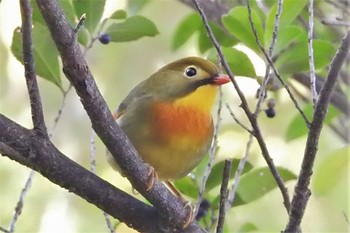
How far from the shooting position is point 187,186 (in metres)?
2.35

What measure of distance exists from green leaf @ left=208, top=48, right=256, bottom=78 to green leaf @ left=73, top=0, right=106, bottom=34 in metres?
0.35

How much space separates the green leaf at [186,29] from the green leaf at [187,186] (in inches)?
20.8

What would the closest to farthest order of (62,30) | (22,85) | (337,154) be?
(62,30), (337,154), (22,85)

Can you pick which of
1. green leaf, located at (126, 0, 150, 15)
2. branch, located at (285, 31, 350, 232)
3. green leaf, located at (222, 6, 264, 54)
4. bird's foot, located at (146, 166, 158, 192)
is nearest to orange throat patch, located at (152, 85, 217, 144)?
green leaf, located at (222, 6, 264, 54)

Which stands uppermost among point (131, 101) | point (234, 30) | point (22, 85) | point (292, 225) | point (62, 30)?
point (22, 85)

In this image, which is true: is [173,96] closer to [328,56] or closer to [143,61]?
[328,56]

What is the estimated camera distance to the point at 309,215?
3947 mm

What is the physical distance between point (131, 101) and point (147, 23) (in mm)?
277

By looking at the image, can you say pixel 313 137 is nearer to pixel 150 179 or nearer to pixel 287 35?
pixel 150 179

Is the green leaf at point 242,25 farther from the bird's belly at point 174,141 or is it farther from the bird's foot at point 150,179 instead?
the bird's foot at point 150,179

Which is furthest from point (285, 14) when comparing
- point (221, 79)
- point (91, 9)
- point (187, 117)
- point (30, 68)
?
point (30, 68)

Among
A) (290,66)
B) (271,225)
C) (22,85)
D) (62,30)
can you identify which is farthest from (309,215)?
(62,30)

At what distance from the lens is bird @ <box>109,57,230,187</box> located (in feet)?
6.69

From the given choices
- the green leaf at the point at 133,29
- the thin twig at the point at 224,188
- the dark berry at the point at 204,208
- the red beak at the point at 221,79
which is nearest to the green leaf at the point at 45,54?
the green leaf at the point at 133,29
